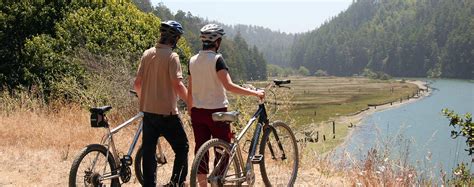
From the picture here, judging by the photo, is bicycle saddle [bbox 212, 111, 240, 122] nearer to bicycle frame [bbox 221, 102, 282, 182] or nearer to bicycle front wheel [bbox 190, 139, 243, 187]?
bicycle front wheel [bbox 190, 139, 243, 187]

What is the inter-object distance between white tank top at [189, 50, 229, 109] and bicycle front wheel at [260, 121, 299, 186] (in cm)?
79

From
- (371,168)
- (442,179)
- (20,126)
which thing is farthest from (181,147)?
(20,126)

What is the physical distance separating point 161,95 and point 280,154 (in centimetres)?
174

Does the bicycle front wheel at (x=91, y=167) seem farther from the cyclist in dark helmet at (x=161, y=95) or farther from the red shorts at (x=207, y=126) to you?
the red shorts at (x=207, y=126)

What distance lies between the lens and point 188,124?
10531mm

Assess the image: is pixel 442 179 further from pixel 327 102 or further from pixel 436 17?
pixel 436 17

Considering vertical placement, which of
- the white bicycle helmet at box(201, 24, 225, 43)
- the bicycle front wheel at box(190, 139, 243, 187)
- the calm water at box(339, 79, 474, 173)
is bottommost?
the calm water at box(339, 79, 474, 173)

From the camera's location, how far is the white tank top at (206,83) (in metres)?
5.03

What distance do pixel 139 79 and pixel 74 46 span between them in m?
13.0

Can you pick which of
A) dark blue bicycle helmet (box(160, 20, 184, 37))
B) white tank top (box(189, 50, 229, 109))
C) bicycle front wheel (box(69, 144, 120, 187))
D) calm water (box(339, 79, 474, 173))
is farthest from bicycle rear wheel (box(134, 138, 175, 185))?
calm water (box(339, 79, 474, 173))

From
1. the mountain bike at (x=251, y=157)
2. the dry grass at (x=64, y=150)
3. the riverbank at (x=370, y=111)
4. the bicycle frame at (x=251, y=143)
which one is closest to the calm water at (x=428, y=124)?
the riverbank at (x=370, y=111)

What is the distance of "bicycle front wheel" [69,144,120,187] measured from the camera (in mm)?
5219

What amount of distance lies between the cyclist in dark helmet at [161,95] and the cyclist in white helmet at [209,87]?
0.16 metres

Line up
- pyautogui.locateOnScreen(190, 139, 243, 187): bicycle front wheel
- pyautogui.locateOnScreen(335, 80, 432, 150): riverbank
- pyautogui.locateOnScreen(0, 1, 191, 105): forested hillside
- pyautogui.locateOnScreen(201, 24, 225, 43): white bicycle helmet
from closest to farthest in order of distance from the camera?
pyautogui.locateOnScreen(190, 139, 243, 187): bicycle front wheel, pyautogui.locateOnScreen(201, 24, 225, 43): white bicycle helmet, pyautogui.locateOnScreen(0, 1, 191, 105): forested hillside, pyautogui.locateOnScreen(335, 80, 432, 150): riverbank
